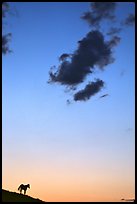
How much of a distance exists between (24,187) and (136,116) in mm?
39180

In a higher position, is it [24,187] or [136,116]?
[136,116]

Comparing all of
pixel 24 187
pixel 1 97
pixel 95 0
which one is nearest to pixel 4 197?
pixel 24 187

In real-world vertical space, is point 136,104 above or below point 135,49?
below

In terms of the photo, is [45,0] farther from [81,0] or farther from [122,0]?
[122,0]

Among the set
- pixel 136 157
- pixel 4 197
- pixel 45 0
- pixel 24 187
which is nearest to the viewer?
pixel 136 157

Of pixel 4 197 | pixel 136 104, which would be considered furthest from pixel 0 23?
pixel 4 197

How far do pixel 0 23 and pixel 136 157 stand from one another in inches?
434

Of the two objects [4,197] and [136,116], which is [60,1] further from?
[4,197]

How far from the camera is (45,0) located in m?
19.3

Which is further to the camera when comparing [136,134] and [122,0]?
[122,0]

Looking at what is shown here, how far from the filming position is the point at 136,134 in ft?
59.3

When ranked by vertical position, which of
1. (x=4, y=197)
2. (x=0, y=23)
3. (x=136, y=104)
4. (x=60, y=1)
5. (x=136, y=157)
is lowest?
(x=4, y=197)

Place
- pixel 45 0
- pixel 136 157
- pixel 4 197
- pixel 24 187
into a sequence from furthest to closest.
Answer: pixel 24 187 → pixel 4 197 → pixel 45 0 → pixel 136 157

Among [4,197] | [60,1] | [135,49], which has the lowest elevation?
[4,197]
